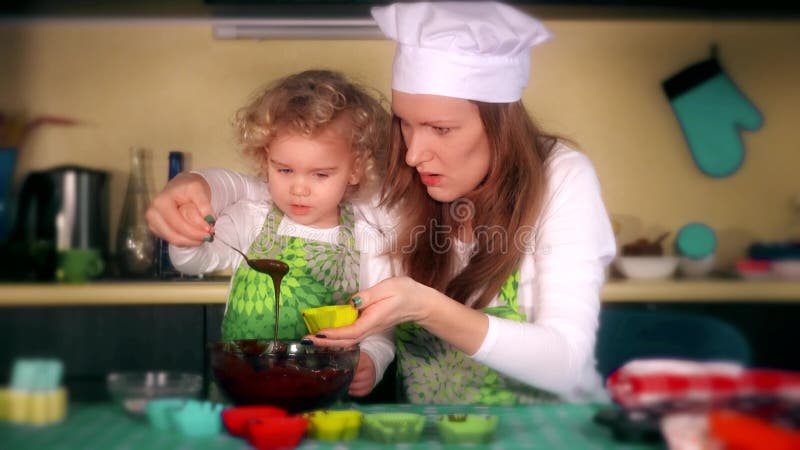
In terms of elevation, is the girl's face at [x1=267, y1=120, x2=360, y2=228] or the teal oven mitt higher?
the teal oven mitt

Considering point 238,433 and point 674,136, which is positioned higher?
point 674,136

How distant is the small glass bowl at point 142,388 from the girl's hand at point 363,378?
0.22m

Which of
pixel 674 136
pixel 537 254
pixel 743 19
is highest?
pixel 743 19

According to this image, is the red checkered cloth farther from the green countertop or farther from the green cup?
the green cup

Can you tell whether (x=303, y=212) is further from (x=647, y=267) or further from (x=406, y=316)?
(x=647, y=267)

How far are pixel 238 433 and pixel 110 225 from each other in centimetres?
71

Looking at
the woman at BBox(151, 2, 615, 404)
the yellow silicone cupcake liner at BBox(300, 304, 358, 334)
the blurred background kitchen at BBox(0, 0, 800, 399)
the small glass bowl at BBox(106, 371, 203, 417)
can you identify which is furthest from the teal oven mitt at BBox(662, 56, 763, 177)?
the small glass bowl at BBox(106, 371, 203, 417)

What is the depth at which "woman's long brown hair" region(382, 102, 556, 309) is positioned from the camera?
81 centimetres

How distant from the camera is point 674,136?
1.26m

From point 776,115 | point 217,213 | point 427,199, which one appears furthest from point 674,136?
point 217,213

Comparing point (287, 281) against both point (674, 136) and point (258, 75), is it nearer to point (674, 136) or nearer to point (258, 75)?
point (258, 75)

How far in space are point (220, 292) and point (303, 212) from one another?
1.02 ft

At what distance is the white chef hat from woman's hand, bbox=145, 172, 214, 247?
20 centimetres

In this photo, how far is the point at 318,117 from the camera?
0.83 meters
